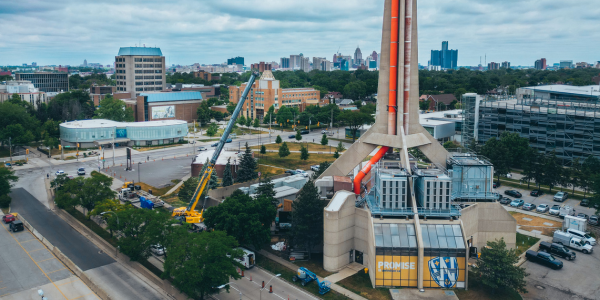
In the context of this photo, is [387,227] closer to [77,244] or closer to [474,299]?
[474,299]

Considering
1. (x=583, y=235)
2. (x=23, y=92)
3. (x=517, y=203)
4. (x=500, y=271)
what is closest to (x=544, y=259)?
(x=583, y=235)

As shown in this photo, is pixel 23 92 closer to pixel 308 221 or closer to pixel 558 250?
pixel 308 221

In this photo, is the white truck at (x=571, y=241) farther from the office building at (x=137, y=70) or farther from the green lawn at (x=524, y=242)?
the office building at (x=137, y=70)

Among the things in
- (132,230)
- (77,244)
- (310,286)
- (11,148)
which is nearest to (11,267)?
(77,244)

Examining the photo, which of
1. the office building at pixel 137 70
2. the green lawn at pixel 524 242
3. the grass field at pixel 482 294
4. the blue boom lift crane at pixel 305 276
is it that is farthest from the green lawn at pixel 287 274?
the office building at pixel 137 70

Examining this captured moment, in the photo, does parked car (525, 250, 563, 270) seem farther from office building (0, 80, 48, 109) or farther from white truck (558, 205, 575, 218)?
office building (0, 80, 48, 109)

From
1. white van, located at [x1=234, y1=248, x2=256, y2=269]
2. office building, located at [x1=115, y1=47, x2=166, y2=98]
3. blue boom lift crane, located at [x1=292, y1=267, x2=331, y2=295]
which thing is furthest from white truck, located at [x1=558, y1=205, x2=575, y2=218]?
office building, located at [x1=115, y1=47, x2=166, y2=98]
